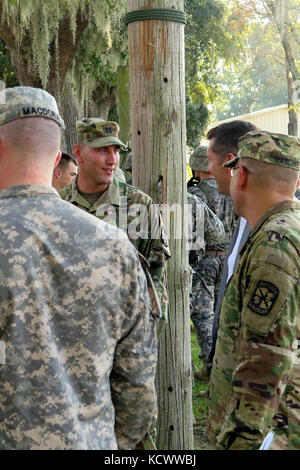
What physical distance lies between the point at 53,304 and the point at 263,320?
2.63 ft

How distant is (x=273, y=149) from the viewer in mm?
2662

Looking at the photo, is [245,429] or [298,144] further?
[298,144]

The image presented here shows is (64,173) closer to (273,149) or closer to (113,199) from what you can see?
(113,199)

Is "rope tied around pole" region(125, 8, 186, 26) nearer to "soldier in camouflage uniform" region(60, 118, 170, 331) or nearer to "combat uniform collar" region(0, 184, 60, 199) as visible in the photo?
"soldier in camouflage uniform" region(60, 118, 170, 331)

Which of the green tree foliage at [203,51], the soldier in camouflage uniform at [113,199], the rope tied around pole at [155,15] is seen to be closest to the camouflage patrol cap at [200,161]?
the soldier in camouflage uniform at [113,199]

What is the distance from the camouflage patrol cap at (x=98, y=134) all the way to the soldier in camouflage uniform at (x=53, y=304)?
2.22m

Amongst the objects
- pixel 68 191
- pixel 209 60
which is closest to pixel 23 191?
pixel 68 191

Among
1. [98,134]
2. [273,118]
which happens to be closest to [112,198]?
[98,134]

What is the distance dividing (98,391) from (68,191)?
8.71 feet

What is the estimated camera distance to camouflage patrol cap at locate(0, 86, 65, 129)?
210 cm

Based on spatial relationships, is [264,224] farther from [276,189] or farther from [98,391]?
[98,391]

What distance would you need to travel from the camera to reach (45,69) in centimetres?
907

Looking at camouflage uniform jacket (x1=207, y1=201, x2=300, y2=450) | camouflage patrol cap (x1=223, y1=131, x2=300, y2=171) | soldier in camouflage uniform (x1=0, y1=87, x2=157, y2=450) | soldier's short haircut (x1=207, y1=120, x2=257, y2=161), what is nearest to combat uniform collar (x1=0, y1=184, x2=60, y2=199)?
soldier in camouflage uniform (x1=0, y1=87, x2=157, y2=450)

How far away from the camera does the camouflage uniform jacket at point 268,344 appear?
230cm
